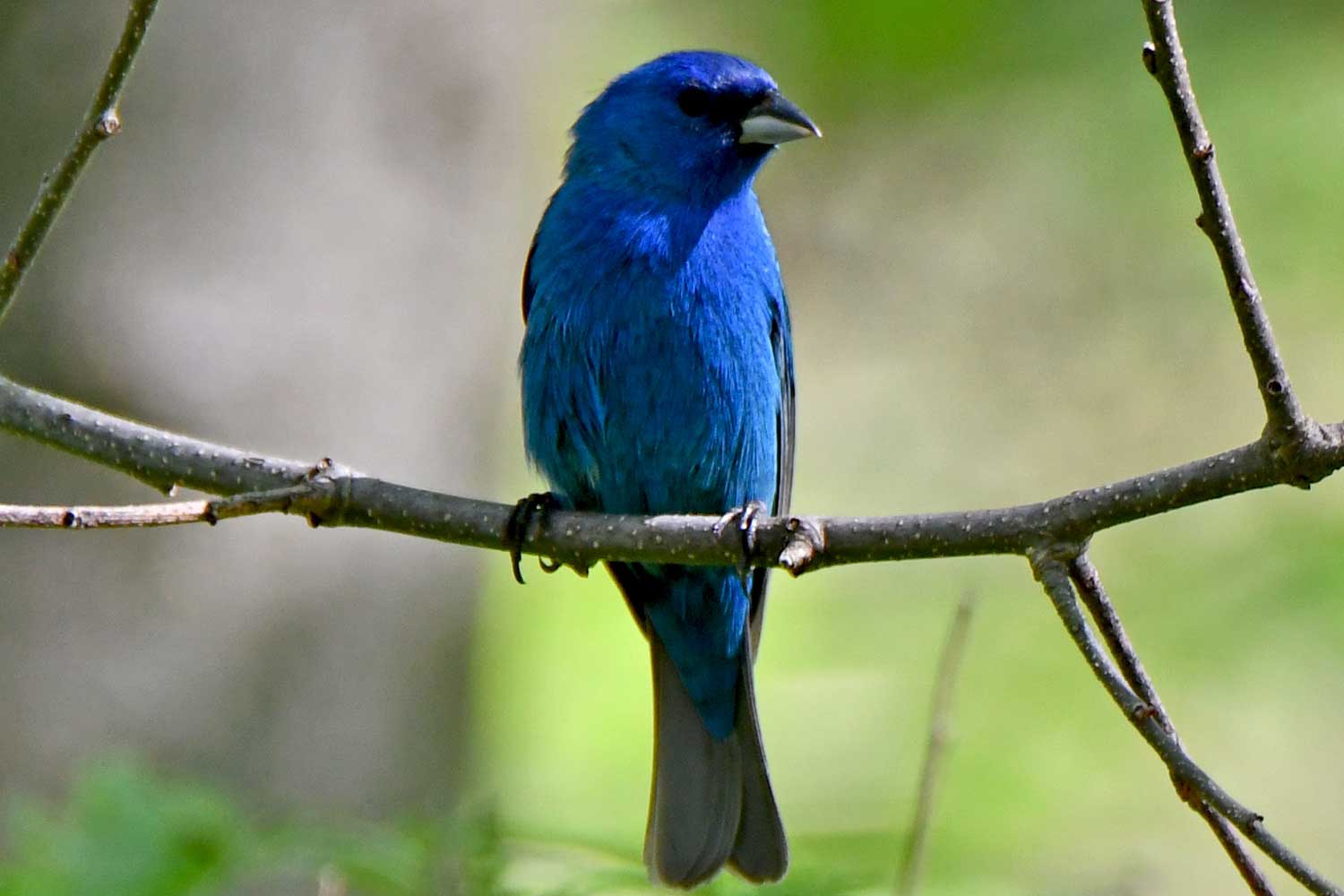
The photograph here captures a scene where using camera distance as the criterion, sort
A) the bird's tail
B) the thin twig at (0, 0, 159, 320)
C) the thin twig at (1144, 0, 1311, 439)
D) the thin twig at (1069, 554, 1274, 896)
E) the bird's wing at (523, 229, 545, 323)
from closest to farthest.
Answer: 1. the thin twig at (1144, 0, 1311, 439)
2. the thin twig at (1069, 554, 1274, 896)
3. the thin twig at (0, 0, 159, 320)
4. the bird's tail
5. the bird's wing at (523, 229, 545, 323)

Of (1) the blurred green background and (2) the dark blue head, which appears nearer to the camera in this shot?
(2) the dark blue head

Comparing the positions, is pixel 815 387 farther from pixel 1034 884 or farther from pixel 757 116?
pixel 1034 884

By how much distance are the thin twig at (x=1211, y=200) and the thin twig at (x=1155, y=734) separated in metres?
0.46

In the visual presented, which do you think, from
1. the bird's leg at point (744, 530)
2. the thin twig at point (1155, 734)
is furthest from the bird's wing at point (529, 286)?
the thin twig at point (1155, 734)

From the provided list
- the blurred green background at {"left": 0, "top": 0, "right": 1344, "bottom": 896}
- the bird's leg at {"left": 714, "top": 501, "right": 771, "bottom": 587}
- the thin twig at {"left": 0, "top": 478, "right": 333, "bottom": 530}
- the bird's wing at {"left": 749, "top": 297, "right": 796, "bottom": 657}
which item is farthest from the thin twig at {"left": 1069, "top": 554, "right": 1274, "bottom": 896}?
the bird's wing at {"left": 749, "top": 297, "right": 796, "bottom": 657}

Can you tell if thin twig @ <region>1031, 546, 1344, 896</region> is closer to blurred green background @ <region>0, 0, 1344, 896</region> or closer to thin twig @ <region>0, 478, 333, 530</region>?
blurred green background @ <region>0, 0, 1344, 896</region>

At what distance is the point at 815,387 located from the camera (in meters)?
9.74

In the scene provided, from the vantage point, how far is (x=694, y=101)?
4898 millimetres

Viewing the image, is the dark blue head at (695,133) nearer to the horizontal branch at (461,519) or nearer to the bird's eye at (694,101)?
the bird's eye at (694,101)

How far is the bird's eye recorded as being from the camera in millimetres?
4879

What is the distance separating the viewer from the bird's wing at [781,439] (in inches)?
193

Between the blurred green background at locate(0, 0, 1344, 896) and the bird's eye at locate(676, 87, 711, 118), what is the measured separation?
1138 millimetres

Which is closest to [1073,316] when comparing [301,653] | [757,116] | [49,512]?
[757,116]

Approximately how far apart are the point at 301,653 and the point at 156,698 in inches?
19.2
